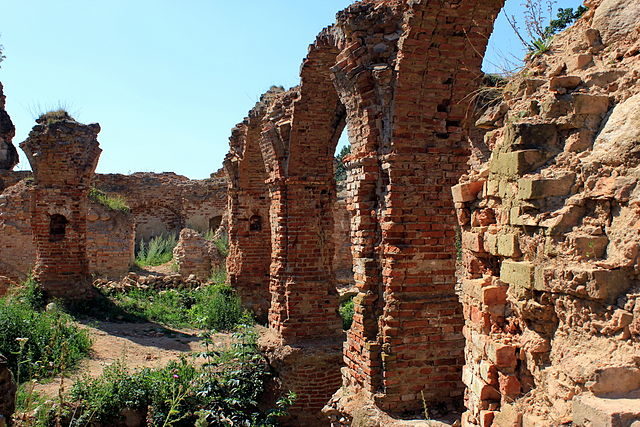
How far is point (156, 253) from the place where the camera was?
20719mm

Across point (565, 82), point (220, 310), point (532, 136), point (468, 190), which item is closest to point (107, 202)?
point (220, 310)

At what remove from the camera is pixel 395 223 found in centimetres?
575

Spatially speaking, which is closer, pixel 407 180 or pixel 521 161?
pixel 521 161

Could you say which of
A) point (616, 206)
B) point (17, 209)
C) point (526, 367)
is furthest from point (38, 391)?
point (17, 209)

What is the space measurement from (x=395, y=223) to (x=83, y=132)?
31.8 feet

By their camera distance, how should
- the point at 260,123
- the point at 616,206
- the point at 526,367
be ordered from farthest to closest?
1. the point at 260,123
2. the point at 526,367
3. the point at 616,206

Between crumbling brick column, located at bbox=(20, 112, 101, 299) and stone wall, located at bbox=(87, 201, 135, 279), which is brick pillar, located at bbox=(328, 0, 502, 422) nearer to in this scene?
crumbling brick column, located at bbox=(20, 112, 101, 299)

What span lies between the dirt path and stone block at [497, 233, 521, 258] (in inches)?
265

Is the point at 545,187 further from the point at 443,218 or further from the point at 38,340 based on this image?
the point at 38,340

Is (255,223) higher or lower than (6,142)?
lower

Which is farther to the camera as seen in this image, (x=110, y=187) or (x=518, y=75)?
(x=110, y=187)

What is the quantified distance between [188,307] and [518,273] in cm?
1247

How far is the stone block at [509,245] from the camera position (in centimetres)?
281

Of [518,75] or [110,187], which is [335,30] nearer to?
[518,75]
